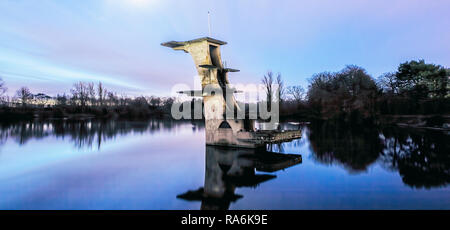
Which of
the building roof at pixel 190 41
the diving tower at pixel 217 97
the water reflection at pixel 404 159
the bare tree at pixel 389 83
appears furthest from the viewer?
the bare tree at pixel 389 83

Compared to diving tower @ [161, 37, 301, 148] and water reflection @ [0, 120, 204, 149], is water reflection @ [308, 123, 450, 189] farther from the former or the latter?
water reflection @ [0, 120, 204, 149]

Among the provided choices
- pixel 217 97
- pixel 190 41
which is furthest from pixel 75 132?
pixel 217 97

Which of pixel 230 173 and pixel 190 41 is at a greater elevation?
pixel 190 41

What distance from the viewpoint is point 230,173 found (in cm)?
1262

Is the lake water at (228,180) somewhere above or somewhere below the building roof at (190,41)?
below

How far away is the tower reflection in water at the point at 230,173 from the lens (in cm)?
927

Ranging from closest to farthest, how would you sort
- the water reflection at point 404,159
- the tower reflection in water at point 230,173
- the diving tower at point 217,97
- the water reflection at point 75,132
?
the tower reflection in water at point 230,173
the water reflection at point 404,159
the diving tower at point 217,97
the water reflection at point 75,132

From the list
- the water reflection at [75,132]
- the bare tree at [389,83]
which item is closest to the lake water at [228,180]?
the water reflection at [75,132]

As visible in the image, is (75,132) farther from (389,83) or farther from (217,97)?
(389,83)

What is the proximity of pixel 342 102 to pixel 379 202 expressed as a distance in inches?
1834

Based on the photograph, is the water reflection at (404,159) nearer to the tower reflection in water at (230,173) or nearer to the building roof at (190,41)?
the tower reflection in water at (230,173)

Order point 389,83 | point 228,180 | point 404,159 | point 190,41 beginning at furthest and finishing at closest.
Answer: point 389,83 < point 190,41 < point 404,159 < point 228,180

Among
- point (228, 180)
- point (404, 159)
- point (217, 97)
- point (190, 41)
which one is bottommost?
point (228, 180)

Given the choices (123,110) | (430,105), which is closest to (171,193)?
(430,105)
